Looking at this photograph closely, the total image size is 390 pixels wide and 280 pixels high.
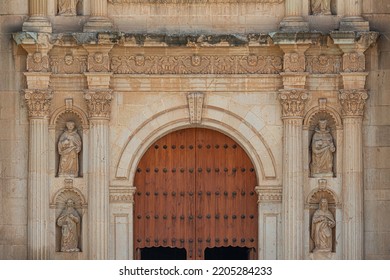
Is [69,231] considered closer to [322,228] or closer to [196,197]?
[196,197]

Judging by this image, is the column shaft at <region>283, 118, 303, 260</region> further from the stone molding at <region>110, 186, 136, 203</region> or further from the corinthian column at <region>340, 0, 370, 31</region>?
the stone molding at <region>110, 186, 136, 203</region>

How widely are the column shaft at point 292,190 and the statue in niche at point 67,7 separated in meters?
3.87

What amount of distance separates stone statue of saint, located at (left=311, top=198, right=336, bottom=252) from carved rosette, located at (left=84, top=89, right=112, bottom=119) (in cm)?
378

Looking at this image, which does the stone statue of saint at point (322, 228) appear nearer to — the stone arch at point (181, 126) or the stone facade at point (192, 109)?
the stone facade at point (192, 109)

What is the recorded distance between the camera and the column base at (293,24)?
90.4ft

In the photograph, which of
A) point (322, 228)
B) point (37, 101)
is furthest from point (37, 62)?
point (322, 228)

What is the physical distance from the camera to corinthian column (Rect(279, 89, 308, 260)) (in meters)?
27.5

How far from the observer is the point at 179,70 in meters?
27.8

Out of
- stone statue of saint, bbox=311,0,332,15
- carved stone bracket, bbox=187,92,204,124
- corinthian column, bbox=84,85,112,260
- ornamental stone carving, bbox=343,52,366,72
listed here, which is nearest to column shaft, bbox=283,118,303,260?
ornamental stone carving, bbox=343,52,366,72

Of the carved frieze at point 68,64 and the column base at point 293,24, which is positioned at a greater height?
the column base at point 293,24

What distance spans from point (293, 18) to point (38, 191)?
4950 mm

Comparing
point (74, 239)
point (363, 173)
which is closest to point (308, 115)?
point (363, 173)

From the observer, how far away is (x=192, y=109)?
90.9 feet

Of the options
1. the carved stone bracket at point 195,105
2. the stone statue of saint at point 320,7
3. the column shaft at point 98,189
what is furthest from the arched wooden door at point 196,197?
the stone statue of saint at point 320,7
